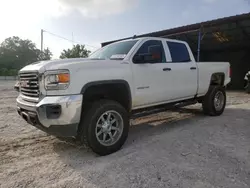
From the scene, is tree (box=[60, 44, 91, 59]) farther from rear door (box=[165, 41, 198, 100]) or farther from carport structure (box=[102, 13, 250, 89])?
rear door (box=[165, 41, 198, 100])

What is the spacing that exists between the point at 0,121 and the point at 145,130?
3927 mm

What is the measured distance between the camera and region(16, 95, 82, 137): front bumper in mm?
3346

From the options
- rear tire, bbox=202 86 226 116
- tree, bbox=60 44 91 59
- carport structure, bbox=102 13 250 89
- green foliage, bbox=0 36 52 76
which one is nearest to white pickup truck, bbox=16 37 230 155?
rear tire, bbox=202 86 226 116

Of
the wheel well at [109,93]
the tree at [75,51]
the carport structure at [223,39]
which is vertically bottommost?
the wheel well at [109,93]

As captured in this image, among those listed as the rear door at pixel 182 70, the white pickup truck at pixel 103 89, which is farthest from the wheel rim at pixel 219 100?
the white pickup truck at pixel 103 89

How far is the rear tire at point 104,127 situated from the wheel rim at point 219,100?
12.2 feet

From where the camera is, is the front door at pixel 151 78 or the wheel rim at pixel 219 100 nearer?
the front door at pixel 151 78

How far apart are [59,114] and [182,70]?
319 centimetres

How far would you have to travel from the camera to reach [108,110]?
3842 mm

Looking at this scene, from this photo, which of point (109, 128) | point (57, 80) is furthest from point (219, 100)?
point (57, 80)

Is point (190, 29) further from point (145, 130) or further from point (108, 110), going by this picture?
point (108, 110)

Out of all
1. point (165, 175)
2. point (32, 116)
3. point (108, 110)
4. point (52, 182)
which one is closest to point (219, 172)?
point (165, 175)

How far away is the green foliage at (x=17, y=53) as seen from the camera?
59.5 m

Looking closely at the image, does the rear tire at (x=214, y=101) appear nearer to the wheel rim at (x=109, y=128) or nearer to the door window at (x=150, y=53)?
the door window at (x=150, y=53)
